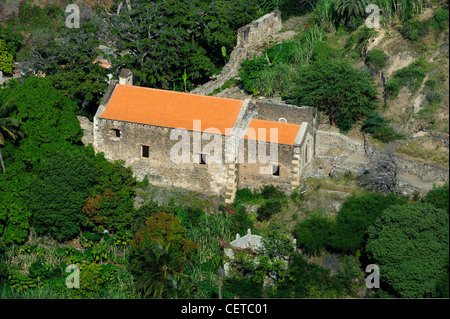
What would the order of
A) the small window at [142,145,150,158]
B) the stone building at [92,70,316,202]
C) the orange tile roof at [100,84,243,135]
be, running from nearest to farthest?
the stone building at [92,70,316,202]
the orange tile roof at [100,84,243,135]
the small window at [142,145,150,158]

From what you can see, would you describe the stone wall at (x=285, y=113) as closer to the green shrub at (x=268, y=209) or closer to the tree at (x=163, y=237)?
the green shrub at (x=268, y=209)

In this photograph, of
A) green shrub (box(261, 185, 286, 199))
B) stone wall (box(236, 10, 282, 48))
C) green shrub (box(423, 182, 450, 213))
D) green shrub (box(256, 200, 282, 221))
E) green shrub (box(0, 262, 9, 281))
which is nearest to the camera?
green shrub (box(423, 182, 450, 213))

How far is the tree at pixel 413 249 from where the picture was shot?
126 feet

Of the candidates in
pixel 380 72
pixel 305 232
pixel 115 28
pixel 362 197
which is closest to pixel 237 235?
pixel 305 232

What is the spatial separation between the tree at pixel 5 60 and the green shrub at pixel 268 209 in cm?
3449

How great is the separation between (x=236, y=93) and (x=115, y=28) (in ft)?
34.2

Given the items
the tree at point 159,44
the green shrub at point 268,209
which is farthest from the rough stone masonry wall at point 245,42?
the green shrub at point 268,209

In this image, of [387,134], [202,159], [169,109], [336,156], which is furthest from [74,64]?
[387,134]

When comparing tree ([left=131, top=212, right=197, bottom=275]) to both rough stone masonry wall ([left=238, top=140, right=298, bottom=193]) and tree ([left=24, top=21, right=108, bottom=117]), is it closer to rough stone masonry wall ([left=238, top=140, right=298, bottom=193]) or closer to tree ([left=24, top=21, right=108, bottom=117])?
rough stone masonry wall ([left=238, top=140, right=298, bottom=193])

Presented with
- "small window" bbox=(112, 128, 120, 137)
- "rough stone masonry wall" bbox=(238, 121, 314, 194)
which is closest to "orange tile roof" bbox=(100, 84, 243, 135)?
"small window" bbox=(112, 128, 120, 137)

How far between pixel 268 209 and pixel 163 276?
813 cm

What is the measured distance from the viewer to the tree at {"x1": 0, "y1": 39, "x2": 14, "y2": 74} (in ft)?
225

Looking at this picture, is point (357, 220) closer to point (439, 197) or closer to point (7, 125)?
point (439, 197)

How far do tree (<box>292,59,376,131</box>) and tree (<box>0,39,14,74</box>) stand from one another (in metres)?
31.0
